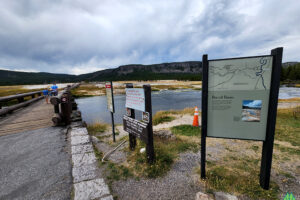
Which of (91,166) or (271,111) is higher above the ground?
(271,111)

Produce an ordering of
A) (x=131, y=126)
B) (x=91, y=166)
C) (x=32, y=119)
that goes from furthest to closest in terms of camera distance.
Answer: (x=32, y=119) → (x=131, y=126) → (x=91, y=166)

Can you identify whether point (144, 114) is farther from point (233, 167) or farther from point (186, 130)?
point (186, 130)

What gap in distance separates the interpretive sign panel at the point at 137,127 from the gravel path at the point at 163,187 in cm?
85

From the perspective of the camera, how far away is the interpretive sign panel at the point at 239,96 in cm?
210

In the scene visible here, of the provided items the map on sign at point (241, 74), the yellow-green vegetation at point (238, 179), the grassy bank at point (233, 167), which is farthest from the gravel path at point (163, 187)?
the map on sign at point (241, 74)

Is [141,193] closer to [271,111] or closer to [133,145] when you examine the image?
[133,145]

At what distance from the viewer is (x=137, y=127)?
320cm

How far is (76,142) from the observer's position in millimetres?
3965

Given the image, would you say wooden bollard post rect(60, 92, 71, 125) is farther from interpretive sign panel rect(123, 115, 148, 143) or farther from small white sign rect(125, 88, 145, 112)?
small white sign rect(125, 88, 145, 112)

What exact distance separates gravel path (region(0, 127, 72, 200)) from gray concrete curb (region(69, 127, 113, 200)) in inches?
5.8

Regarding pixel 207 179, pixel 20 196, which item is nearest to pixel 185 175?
pixel 207 179

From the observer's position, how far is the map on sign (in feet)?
6.79

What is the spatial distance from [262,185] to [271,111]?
144 cm

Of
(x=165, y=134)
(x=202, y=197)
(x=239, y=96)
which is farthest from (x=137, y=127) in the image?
(x=165, y=134)
